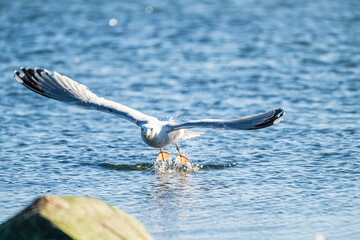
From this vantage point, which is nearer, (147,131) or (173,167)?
(147,131)

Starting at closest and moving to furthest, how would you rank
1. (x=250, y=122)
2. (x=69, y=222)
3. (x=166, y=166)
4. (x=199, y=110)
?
(x=69, y=222) → (x=250, y=122) → (x=166, y=166) → (x=199, y=110)

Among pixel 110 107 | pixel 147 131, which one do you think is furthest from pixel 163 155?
pixel 147 131

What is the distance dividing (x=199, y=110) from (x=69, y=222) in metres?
9.69

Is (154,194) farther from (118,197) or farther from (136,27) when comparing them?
(136,27)

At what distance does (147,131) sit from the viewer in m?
11.7

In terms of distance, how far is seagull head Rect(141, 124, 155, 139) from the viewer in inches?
460

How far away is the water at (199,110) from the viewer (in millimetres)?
10562

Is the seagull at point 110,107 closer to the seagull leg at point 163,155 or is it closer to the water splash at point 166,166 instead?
the seagull leg at point 163,155

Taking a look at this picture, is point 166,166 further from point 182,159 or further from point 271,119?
point 271,119

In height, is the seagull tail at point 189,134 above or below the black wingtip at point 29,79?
below

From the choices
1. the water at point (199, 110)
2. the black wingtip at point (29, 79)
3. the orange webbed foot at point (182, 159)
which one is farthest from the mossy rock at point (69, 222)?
the black wingtip at point (29, 79)

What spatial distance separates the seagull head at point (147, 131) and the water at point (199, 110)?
Result: 857mm

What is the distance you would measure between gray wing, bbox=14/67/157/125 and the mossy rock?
4931mm

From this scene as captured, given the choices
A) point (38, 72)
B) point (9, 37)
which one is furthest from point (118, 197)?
point (9, 37)
